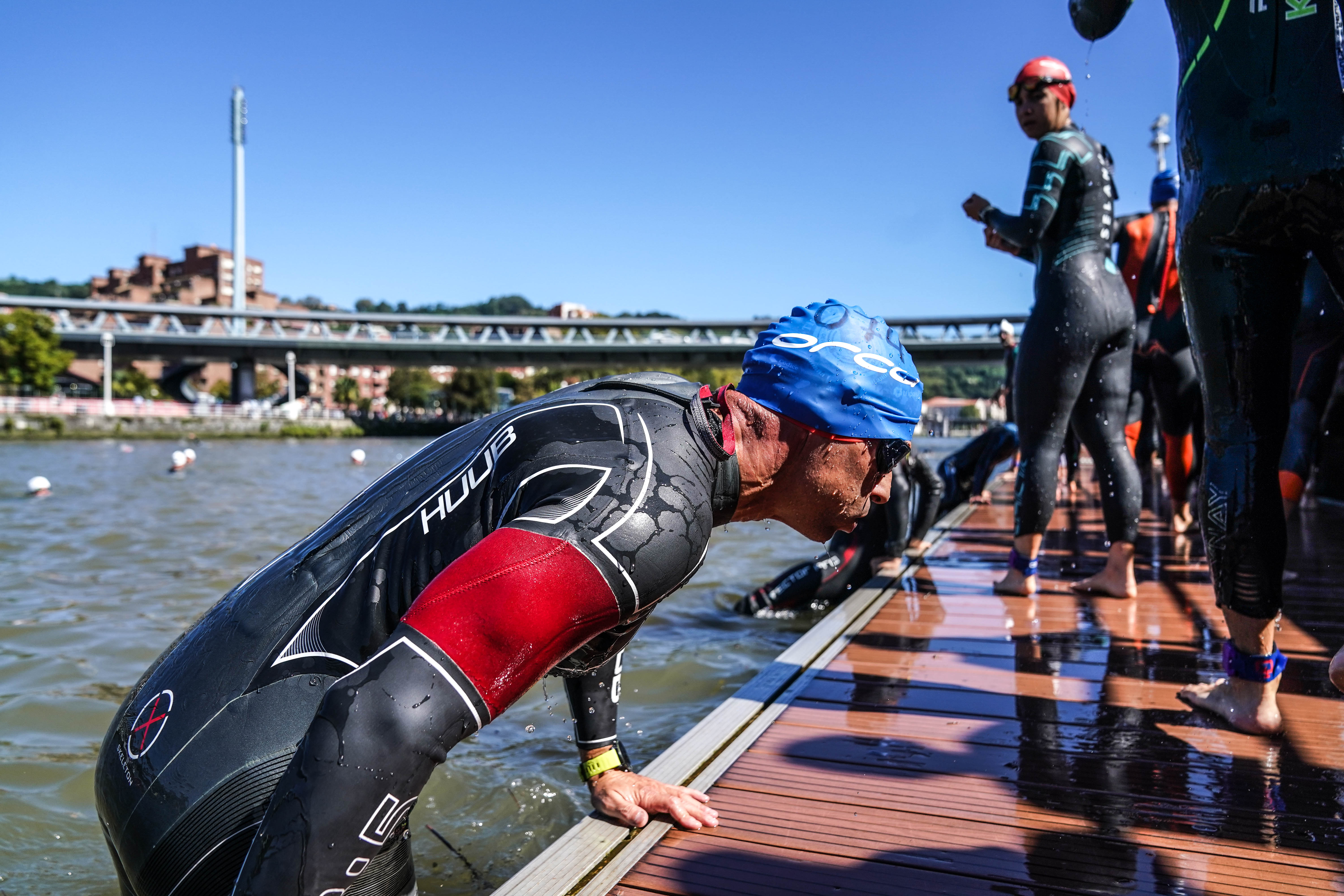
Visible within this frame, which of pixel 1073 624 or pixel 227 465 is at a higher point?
pixel 1073 624

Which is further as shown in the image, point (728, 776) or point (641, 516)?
point (728, 776)

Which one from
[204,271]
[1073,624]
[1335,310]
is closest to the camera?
[1073,624]

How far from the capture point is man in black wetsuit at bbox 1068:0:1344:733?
88.5 inches

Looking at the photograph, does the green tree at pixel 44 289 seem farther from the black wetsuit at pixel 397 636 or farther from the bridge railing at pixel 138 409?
the black wetsuit at pixel 397 636

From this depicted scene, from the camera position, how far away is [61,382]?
93.6m

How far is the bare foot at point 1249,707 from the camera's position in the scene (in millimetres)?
2617

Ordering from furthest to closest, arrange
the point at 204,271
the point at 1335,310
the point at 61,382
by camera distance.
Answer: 1. the point at 204,271
2. the point at 61,382
3. the point at 1335,310

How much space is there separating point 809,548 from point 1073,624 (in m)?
6.75

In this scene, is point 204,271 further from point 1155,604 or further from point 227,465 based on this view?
point 1155,604

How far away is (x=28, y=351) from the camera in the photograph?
5934 cm

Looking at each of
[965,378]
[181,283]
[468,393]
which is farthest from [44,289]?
[965,378]

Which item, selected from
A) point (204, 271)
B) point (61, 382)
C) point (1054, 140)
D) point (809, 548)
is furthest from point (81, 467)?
point (204, 271)

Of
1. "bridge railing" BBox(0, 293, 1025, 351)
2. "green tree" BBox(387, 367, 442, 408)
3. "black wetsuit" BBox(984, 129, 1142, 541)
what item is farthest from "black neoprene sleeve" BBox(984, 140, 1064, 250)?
"green tree" BBox(387, 367, 442, 408)

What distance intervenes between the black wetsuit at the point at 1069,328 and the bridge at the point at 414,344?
58.4 meters
